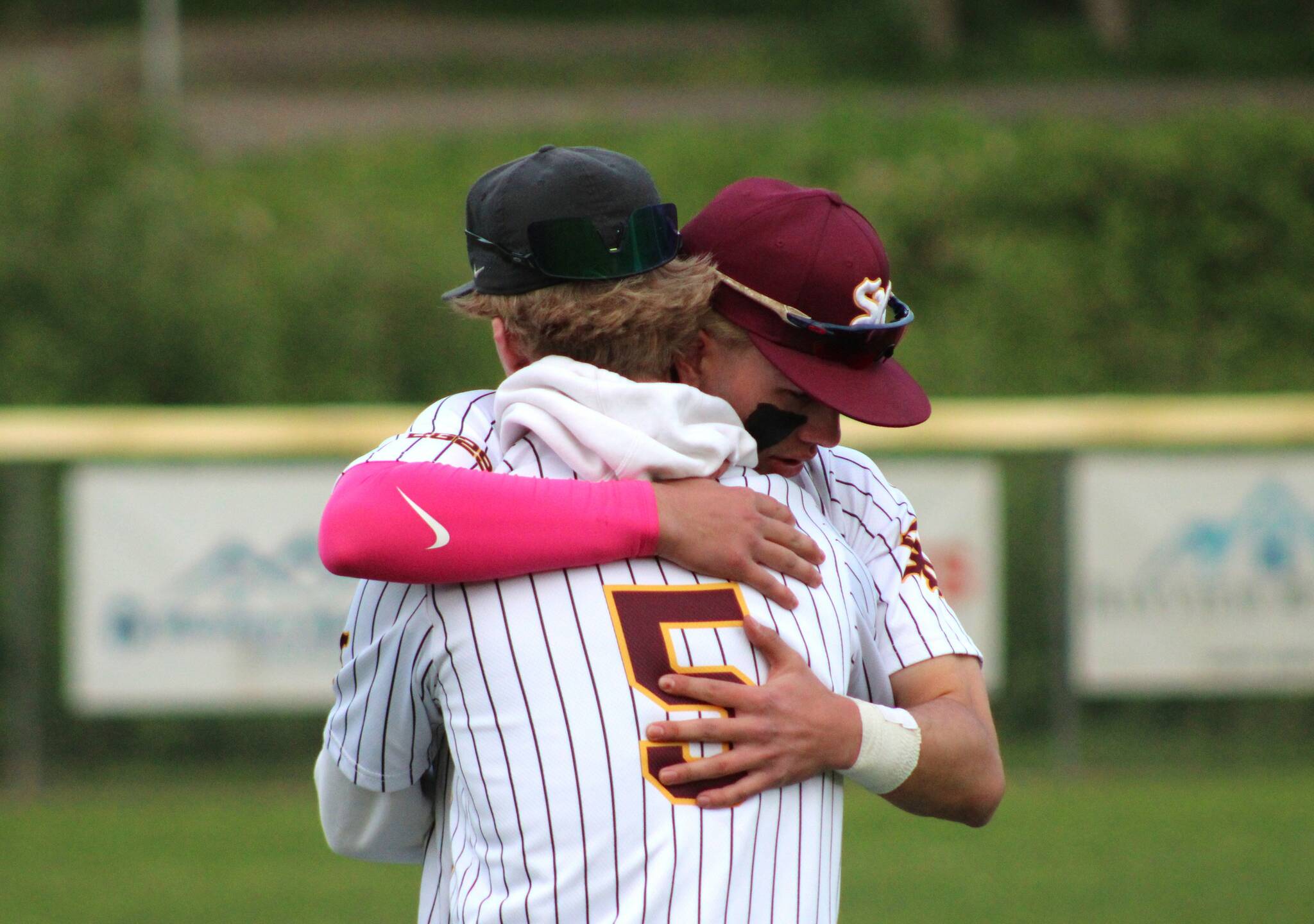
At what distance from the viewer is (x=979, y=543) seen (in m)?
7.43

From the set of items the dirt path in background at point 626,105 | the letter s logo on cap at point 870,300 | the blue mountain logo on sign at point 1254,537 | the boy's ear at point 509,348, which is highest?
the dirt path in background at point 626,105

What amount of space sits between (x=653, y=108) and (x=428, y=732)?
21.2m

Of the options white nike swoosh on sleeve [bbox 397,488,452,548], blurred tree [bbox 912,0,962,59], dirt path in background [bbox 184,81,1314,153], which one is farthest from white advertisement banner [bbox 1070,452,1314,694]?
blurred tree [bbox 912,0,962,59]

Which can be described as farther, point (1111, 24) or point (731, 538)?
point (1111, 24)

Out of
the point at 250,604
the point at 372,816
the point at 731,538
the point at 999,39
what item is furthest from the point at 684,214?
the point at 731,538

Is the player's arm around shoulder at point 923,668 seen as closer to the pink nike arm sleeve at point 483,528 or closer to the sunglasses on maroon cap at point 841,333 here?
the sunglasses on maroon cap at point 841,333

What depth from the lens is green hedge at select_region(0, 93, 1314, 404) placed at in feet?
36.0

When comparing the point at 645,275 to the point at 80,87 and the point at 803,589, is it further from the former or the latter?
the point at 80,87

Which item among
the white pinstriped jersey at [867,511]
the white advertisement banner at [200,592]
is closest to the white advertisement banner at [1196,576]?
the white advertisement banner at [200,592]

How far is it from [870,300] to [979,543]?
18.8 ft

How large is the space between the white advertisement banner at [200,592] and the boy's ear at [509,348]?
17.4 ft

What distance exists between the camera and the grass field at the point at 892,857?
557cm

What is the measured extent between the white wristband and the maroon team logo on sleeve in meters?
0.22

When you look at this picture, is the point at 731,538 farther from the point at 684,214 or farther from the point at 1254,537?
the point at 684,214
